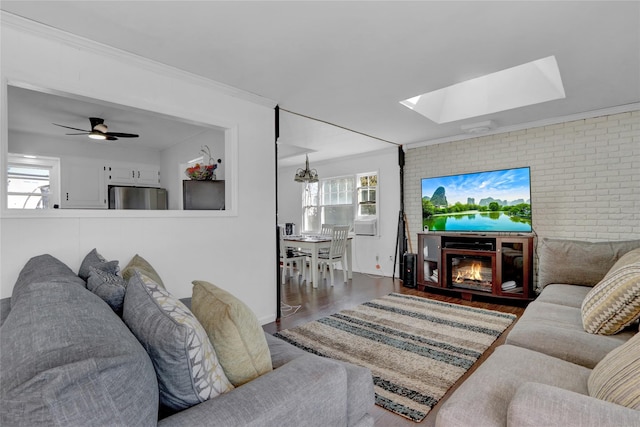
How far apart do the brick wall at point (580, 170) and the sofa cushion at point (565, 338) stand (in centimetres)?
242

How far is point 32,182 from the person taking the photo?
4996mm

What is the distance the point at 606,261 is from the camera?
2.65m

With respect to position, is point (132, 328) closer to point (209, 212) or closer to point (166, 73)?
point (209, 212)

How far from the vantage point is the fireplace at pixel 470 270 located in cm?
402

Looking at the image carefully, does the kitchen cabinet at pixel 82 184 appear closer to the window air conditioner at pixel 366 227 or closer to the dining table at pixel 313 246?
the dining table at pixel 313 246

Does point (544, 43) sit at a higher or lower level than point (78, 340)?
higher

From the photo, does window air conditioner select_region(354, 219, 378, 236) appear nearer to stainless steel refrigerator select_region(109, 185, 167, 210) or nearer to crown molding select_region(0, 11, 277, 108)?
crown molding select_region(0, 11, 277, 108)

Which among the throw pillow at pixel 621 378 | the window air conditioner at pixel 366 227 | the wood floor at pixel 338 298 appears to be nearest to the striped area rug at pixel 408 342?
the wood floor at pixel 338 298

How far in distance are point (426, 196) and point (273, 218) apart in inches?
105

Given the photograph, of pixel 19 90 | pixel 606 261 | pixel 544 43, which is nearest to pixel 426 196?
pixel 606 261

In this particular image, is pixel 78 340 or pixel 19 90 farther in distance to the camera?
pixel 19 90

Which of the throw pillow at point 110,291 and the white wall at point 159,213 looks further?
the white wall at point 159,213

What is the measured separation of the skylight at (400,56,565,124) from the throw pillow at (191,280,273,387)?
3053mm

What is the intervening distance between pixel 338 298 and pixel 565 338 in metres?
2.77
